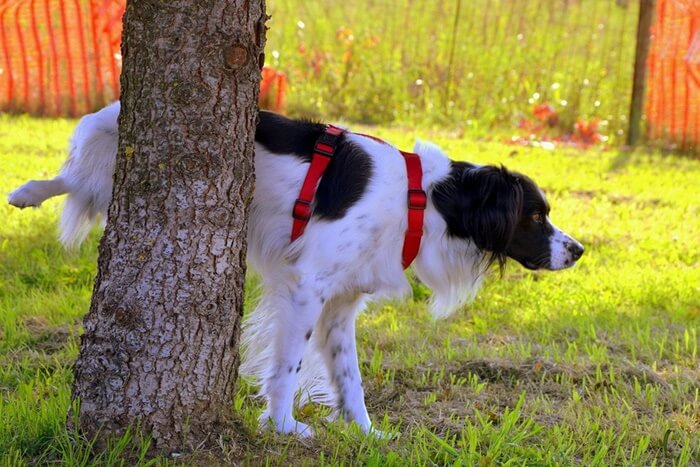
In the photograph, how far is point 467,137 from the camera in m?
10.6

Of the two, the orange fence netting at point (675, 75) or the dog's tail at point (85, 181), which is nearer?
the dog's tail at point (85, 181)

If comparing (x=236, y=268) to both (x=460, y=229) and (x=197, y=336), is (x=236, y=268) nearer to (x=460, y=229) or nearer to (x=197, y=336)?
(x=197, y=336)

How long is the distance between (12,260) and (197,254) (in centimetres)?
286

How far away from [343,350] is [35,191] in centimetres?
141

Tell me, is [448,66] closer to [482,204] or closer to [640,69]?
[640,69]

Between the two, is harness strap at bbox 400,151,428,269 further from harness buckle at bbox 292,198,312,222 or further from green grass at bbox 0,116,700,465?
green grass at bbox 0,116,700,465

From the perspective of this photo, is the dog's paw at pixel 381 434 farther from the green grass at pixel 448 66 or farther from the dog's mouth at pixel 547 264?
the green grass at pixel 448 66

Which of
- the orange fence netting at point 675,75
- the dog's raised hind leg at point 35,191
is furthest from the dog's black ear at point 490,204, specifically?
the orange fence netting at point 675,75

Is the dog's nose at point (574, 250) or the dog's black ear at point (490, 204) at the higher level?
the dog's black ear at point (490, 204)

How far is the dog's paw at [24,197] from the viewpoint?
3.72 meters

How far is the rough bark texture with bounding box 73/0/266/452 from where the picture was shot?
107 inches

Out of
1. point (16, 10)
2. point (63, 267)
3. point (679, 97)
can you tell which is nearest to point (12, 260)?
point (63, 267)

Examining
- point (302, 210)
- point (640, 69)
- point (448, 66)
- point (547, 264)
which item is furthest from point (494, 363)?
point (448, 66)

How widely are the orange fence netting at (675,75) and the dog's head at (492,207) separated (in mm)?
7726
